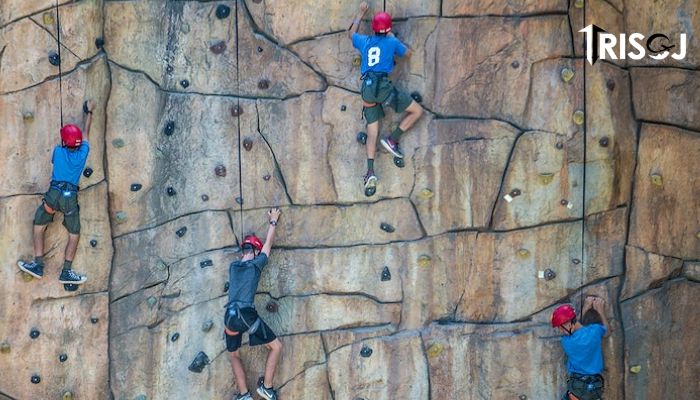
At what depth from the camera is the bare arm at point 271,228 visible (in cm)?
838

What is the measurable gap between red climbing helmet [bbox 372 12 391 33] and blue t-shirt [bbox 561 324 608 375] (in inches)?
95.1

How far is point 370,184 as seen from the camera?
844 cm

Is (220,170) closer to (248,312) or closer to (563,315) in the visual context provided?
(248,312)

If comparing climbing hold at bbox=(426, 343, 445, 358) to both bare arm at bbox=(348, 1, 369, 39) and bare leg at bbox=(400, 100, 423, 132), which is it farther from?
bare arm at bbox=(348, 1, 369, 39)

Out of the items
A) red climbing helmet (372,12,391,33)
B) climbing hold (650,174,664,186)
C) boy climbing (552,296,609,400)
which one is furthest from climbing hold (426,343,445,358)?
red climbing helmet (372,12,391,33)

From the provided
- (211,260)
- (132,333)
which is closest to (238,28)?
(211,260)

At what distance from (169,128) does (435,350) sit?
247cm

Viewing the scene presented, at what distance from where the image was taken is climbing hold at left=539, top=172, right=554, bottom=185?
8.47 meters

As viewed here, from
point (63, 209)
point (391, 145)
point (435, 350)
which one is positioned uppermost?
point (391, 145)

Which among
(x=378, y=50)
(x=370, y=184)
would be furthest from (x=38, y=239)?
(x=378, y=50)

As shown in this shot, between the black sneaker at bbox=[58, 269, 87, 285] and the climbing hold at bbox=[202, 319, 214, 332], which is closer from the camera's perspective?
the black sneaker at bbox=[58, 269, 87, 285]

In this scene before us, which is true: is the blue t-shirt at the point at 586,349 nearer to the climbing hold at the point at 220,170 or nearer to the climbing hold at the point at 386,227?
the climbing hold at the point at 386,227

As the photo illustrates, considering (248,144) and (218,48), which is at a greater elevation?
(218,48)

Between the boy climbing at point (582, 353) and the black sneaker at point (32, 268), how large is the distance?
3.55 metres
